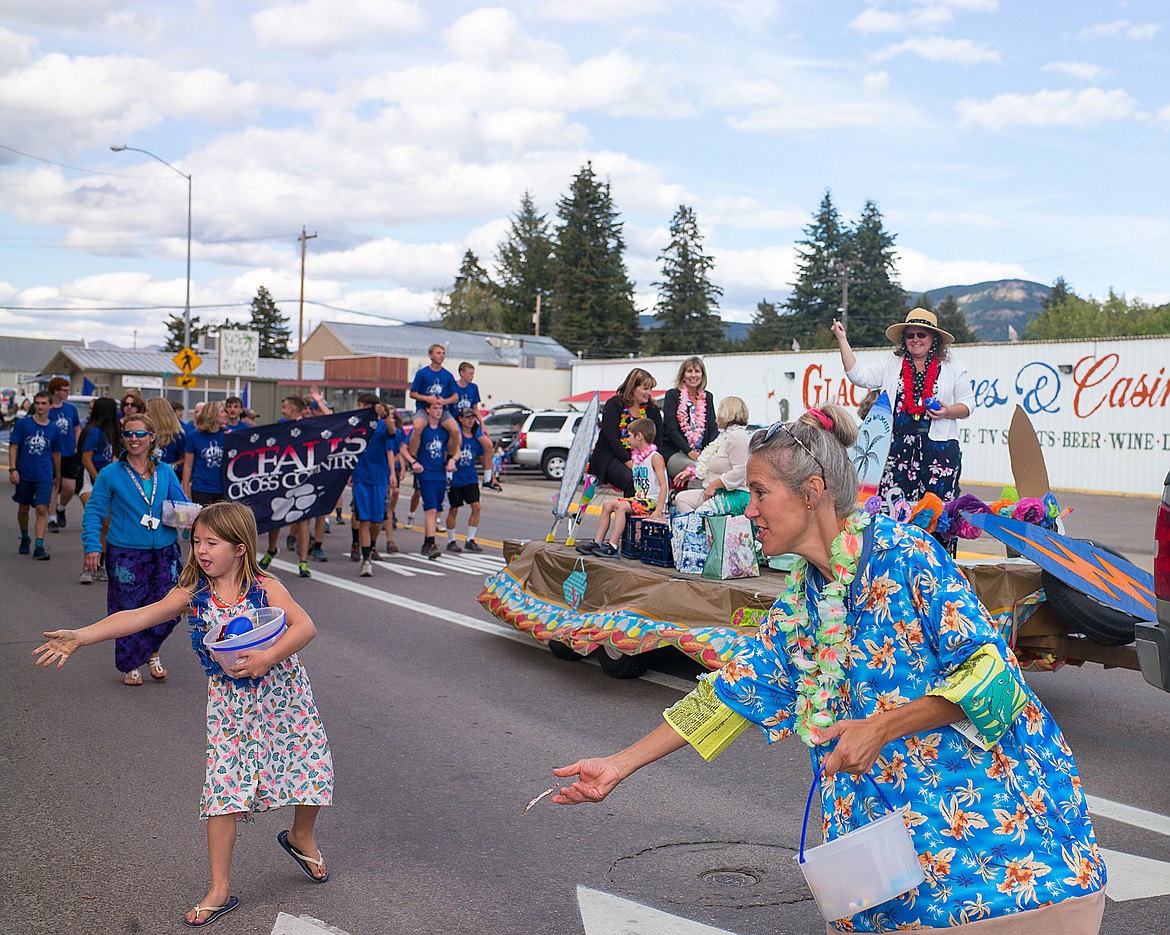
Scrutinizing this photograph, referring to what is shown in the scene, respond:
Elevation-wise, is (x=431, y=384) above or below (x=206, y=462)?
above

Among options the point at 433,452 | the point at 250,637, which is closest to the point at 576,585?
the point at 250,637

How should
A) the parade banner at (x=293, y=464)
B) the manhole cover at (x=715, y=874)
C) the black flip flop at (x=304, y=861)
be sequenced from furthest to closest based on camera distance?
the parade banner at (x=293, y=464) < the black flip flop at (x=304, y=861) < the manhole cover at (x=715, y=874)

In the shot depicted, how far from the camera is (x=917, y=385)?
25.8ft

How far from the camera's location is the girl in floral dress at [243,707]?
4.24m

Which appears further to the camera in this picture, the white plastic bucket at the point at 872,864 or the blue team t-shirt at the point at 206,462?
the blue team t-shirt at the point at 206,462

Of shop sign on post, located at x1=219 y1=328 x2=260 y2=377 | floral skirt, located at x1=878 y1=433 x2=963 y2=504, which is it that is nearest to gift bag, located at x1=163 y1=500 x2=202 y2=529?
floral skirt, located at x1=878 y1=433 x2=963 y2=504

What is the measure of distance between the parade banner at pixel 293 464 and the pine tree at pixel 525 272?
279 feet

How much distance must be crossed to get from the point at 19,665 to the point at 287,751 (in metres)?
4.77

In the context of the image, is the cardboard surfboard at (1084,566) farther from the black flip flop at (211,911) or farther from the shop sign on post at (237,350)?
the shop sign on post at (237,350)

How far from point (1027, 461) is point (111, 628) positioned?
17.4 feet

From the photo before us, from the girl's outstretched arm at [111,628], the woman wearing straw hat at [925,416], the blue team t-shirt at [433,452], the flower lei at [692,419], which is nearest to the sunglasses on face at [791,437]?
the girl's outstretched arm at [111,628]

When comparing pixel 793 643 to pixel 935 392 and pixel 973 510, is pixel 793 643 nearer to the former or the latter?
pixel 973 510

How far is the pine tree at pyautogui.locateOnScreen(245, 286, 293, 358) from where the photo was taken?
385ft

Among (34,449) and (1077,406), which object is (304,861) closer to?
(34,449)
